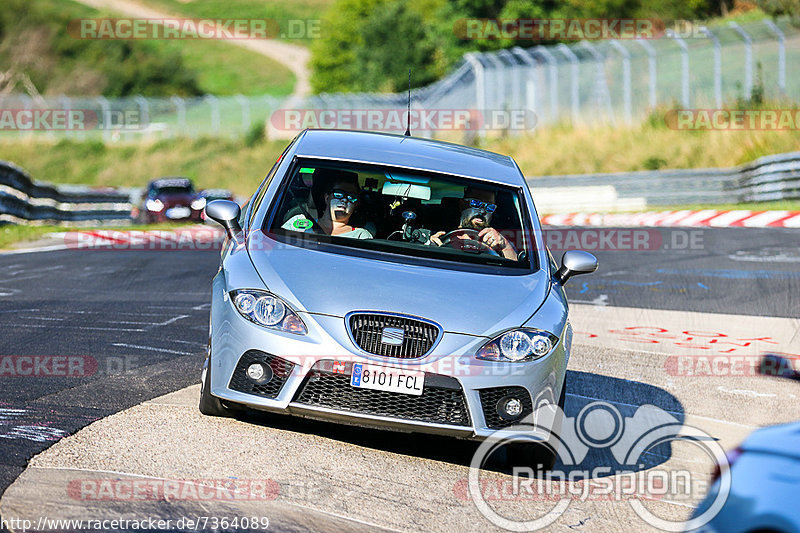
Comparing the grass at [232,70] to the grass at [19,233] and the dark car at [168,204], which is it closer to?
the dark car at [168,204]

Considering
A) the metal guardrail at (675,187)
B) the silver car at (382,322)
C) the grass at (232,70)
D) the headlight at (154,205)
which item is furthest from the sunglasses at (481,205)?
the grass at (232,70)

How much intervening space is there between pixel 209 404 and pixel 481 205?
82.9 inches

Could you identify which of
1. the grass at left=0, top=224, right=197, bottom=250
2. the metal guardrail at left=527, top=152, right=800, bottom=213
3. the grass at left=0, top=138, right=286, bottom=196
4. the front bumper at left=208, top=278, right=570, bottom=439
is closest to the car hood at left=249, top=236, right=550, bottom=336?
the front bumper at left=208, top=278, right=570, bottom=439

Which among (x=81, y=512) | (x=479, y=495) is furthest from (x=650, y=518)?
(x=81, y=512)

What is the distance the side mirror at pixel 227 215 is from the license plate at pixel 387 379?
1.63m

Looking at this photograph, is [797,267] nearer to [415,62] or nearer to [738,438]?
[738,438]

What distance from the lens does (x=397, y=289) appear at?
227 inches

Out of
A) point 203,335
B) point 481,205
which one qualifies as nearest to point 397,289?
point 481,205

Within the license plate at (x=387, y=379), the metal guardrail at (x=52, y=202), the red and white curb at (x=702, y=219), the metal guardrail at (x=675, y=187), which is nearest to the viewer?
the license plate at (x=387, y=379)

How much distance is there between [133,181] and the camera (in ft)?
183

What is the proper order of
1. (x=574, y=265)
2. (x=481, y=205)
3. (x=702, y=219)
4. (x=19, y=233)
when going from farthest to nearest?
(x=702, y=219), (x=19, y=233), (x=481, y=205), (x=574, y=265)

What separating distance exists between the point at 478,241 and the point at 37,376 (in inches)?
112

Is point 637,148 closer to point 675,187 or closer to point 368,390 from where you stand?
point 675,187

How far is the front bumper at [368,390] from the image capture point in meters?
5.50
